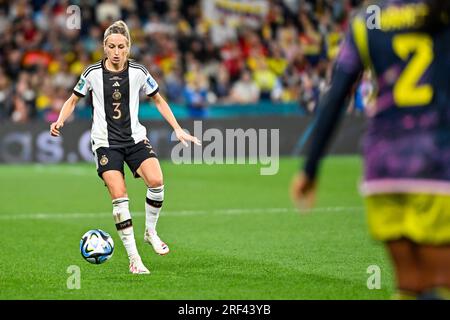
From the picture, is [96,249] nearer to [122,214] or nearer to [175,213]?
[122,214]

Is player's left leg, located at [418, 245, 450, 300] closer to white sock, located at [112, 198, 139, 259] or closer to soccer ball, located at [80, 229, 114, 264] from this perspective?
white sock, located at [112, 198, 139, 259]

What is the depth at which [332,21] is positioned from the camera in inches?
1131

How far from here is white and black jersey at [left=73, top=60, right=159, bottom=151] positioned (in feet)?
29.1

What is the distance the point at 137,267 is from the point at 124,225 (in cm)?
41

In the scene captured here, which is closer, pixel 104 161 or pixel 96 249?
pixel 96 249

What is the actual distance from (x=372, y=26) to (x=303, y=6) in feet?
84.8

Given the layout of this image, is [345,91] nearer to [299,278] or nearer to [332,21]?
[299,278]

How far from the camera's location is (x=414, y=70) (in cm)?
432

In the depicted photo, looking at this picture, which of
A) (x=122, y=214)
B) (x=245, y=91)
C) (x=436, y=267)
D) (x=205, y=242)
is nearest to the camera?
(x=436, y=267)

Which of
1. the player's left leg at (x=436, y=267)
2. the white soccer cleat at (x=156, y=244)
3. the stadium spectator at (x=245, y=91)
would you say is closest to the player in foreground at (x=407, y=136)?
the player's left leg at (x=436, y=267)

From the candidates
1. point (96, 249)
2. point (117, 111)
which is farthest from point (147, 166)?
point (96, 249)

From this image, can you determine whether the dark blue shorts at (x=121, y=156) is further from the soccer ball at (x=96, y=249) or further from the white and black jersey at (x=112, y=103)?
the soccer ball at (x=96, y=249)

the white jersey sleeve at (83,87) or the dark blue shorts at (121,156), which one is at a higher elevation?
the white jersey sleeve at (83,87)

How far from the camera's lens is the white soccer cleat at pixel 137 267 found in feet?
28.2
